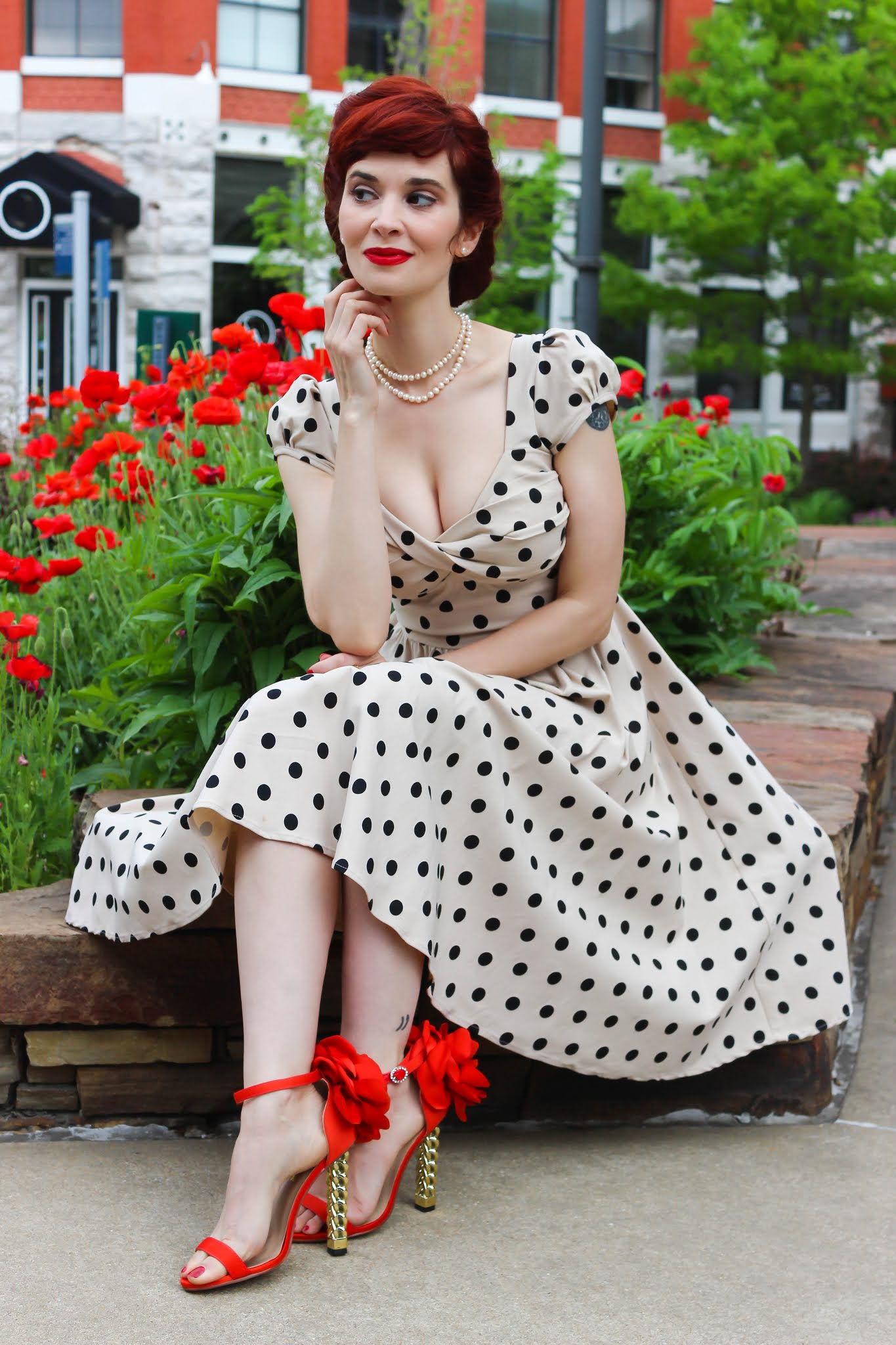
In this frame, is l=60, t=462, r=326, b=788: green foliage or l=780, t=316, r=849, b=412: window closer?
l=60, t=462, r=326, b=788: green foliage

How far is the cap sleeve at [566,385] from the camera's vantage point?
244 cm

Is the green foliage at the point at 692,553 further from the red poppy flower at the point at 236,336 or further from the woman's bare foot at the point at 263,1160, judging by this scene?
the woman's bare foot at the point at 263,1160

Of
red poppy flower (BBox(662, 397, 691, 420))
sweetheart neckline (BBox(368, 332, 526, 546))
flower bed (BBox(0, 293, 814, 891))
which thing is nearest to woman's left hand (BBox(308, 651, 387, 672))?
sweetheart neckline (BBox(368, 332, 526, 546))

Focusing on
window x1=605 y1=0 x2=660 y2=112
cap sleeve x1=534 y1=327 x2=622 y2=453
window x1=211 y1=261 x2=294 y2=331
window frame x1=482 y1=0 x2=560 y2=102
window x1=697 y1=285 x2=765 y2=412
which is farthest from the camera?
window x1=605 y1=0 x2=660 y2=112

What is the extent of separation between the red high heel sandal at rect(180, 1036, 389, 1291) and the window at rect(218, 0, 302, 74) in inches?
731

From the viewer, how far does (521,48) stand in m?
20.1

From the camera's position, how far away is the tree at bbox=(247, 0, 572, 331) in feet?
57.0

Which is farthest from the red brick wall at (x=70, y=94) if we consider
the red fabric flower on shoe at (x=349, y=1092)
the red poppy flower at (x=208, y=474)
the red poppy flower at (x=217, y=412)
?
the red fabric flower on shoe at (x=349, y=1092)

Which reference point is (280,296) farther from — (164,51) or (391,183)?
(164,51)

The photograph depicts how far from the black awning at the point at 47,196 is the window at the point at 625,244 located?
6723 millimetres

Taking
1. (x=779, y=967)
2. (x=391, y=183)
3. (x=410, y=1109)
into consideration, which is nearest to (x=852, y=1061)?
(x=779, y=967)

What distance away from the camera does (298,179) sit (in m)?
18.1

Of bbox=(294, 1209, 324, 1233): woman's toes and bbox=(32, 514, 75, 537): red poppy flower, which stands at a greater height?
bbox=(32, 514, 75, 537): red poppy flower

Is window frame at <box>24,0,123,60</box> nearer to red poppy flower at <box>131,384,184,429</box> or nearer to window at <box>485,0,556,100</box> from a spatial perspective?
window at <box>485,0,556,100</box>
